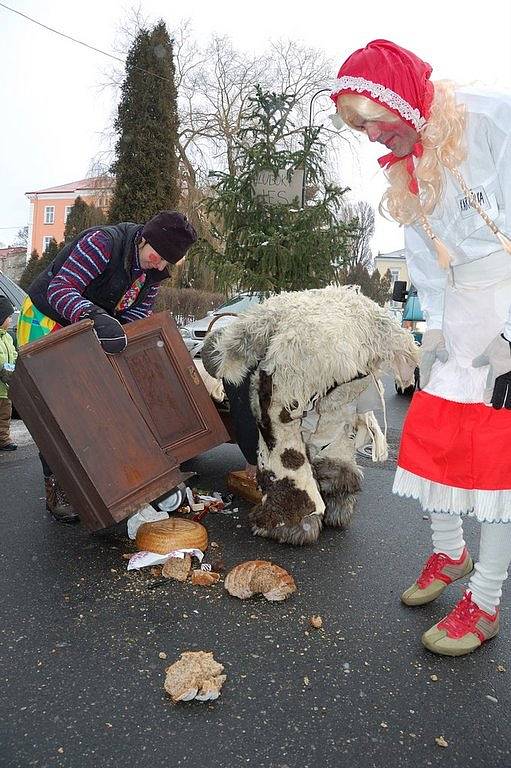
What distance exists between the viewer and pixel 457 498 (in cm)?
193

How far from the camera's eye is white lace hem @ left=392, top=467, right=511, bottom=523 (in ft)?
6.01

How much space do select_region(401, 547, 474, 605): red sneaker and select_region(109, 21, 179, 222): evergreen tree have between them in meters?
14.5

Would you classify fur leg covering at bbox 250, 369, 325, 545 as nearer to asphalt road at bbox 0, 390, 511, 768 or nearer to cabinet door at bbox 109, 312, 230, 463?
asphalt road at bbox 0, 390, 511, 768

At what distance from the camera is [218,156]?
21.5m

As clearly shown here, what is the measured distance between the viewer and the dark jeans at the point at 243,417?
2.91 m

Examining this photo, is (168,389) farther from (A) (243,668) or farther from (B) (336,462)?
(A) (243,668)

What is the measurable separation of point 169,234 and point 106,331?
545 millimetres

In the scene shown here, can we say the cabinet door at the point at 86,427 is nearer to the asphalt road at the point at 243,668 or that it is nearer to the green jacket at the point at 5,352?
the asphalt road at the point at 243,668

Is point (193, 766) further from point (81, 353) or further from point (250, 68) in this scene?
point (250, 68)

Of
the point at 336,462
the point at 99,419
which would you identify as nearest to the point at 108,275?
the point at 99,419

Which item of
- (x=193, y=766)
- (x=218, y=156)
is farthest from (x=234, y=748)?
(x=218, y=156)

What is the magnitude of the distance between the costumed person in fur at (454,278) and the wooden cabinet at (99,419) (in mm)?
1123

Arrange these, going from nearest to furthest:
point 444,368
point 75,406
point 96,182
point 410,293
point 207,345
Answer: point 444,368
point 75,406
point 207,345
point 410,293
point 96,182

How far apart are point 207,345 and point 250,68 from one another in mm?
21066
